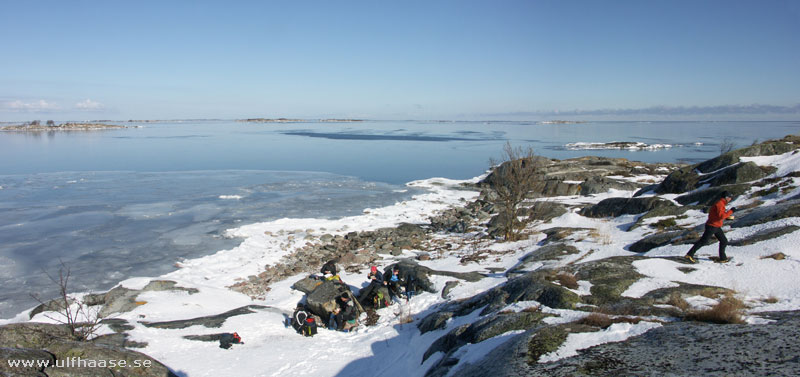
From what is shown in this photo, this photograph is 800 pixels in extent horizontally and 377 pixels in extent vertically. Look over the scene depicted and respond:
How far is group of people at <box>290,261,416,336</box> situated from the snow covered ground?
0.29 metres

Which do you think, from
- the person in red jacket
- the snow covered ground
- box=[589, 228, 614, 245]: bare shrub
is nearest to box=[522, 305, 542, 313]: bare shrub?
the snow covered ground

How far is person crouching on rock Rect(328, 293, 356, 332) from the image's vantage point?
11.8 m

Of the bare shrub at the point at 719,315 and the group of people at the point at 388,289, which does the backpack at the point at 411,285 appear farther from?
the bare shrub at the point at 719,315

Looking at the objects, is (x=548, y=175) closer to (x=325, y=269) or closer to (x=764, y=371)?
(x=325, y=269)

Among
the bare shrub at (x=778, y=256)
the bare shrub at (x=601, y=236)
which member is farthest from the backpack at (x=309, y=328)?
the bare shrub at (x=778, y=256)

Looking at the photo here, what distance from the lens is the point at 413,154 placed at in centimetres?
Result: 6425

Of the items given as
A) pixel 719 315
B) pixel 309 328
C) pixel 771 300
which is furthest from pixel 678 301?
pixel 309 328

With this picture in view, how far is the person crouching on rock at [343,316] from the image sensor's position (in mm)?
11844

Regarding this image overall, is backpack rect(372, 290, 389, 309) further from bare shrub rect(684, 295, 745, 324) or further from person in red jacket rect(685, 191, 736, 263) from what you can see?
bare shrub rect(684, 295, 745, 324)

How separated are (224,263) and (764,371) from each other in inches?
696

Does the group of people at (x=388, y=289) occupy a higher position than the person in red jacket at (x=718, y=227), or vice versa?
the person in red jacket at (x=718, y=227)

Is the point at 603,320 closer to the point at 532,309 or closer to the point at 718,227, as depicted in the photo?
the point at 532,309

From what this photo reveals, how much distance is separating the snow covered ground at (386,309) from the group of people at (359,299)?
0.29m

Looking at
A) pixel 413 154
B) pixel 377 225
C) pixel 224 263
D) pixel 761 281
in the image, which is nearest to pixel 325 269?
pixel 224 263
